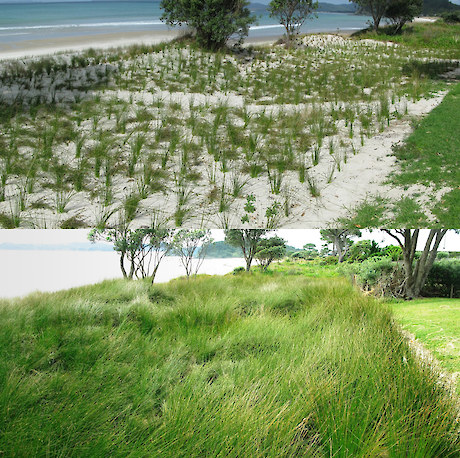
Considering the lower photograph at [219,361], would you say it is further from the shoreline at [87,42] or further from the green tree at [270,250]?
the shoreline at [87,42]

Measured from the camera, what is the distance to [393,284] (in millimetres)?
5801

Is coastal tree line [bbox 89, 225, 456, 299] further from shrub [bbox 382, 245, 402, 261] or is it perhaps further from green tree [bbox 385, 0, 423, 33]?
green tree [bbox 385, 0, 423, 33]

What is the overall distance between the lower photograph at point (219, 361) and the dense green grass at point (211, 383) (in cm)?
1

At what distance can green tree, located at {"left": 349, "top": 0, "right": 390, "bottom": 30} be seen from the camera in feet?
62.6

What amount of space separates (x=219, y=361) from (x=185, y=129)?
557 cm

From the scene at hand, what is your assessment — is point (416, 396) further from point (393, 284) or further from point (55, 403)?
point (393, 284)

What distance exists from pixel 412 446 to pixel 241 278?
3.92 m

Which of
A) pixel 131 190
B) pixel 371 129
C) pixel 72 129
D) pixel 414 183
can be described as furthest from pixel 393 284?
pixel 72 129

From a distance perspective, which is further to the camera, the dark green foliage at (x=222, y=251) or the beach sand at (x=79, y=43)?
the beach sand at (x=79, y=43)

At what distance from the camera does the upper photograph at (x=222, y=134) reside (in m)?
5.11

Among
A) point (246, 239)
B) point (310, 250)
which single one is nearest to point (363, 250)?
point (310, 250)

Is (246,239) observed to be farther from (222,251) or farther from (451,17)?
(451,17)

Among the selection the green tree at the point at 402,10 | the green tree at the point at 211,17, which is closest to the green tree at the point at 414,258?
the green tree at the point at 211,17

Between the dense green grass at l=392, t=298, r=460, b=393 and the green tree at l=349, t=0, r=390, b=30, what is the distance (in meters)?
19.0
